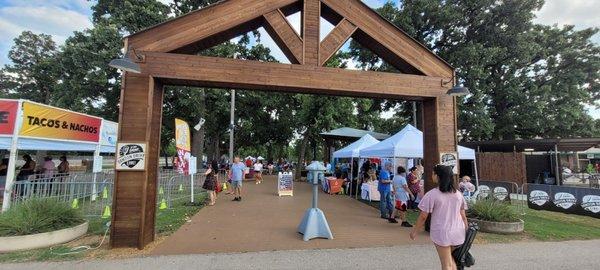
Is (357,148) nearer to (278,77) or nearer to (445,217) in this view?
(278,77)

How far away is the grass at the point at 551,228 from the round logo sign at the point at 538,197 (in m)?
0.36

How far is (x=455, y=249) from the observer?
394 cm

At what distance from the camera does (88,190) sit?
12.3 m

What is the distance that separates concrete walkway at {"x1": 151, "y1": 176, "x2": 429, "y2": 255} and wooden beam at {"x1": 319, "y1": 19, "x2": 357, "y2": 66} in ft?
12.5

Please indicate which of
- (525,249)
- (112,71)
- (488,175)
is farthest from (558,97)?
(112,71)

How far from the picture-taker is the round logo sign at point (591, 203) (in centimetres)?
992

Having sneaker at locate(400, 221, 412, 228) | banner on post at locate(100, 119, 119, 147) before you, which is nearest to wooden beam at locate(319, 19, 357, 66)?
sneaker at locate(400, 221, 412, 228)

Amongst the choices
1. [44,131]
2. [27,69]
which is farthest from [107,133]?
[27,69]

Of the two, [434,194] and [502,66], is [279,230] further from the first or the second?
[502,66]

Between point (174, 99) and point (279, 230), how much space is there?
1990 cm

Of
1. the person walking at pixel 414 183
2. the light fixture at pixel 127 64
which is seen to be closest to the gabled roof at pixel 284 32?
the light fixture at pixel 127 64

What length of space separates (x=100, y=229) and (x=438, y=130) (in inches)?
318

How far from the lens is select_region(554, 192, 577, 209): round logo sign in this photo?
1058 cm

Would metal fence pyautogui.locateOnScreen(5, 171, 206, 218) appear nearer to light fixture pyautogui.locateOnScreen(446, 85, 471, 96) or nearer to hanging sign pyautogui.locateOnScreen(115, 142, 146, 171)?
hanging sign pyautogui.locateOnScreen(115, 142, 146, 171)
